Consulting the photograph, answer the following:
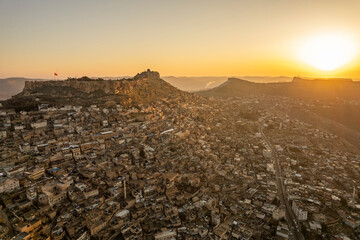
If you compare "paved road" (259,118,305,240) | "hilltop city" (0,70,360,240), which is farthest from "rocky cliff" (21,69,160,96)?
"paved road" (259,118,305,240)

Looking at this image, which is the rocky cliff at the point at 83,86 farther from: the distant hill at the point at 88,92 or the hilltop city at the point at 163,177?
the hilltop city at the point at 163,177

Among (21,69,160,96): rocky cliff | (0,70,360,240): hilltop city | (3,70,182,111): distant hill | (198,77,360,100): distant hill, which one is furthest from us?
(198,77,360,100): distant hill

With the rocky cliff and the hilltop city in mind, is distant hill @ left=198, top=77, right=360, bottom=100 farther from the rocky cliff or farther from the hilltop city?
the rocky cliff

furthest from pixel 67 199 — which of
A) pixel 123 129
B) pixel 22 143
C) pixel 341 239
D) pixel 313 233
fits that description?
pixel 341 239

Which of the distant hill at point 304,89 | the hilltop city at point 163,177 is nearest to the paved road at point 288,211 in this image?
the hilltop city at point 163,177

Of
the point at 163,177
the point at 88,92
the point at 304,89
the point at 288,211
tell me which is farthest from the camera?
the point at 304,89

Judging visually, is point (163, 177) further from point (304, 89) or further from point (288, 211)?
point (304, 89)

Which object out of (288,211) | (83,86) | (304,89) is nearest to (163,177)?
(288,211)
